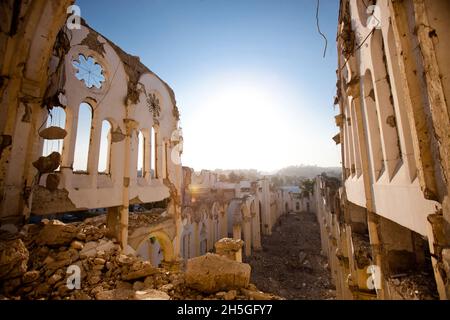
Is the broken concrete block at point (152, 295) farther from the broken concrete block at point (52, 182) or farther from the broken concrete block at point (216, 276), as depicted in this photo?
the broken concrete block at point (52, 182)

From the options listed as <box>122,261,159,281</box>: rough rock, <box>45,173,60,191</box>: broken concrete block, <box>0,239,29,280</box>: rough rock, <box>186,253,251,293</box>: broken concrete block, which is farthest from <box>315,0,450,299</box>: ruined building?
<box>45,173,60,191</box>: broken concrete block

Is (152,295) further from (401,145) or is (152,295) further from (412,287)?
(401,145)

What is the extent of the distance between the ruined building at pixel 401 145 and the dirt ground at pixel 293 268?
8115 mm

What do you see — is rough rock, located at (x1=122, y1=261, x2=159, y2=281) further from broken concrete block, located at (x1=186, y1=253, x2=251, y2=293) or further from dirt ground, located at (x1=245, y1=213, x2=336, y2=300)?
dirt ground, located at (x1=245, y1=213, x2=336, y2=300)

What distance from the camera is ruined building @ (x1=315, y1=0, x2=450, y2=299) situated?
1.90 meters

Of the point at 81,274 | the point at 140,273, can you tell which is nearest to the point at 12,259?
the point at 81,274

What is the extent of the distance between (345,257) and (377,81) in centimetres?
646

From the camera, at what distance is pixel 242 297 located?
3.13 m

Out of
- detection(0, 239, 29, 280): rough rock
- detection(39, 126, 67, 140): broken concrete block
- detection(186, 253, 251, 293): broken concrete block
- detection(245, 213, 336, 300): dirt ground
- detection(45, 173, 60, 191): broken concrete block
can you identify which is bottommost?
detection(245, 213, 336, 300): dirt ground

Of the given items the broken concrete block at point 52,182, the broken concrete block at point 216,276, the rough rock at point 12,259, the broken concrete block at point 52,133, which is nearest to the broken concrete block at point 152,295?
the broken concrete block at point 216,276

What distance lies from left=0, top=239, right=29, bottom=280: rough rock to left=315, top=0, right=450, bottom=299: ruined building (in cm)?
508

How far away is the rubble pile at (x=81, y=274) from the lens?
9.71ft

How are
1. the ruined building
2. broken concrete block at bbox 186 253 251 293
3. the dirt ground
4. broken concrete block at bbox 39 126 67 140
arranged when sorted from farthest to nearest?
the dirt ground → broken concrete block at bbox 39 126 67 140 → broken concrete block at bbox 186 253 251 293 → the ruined building
